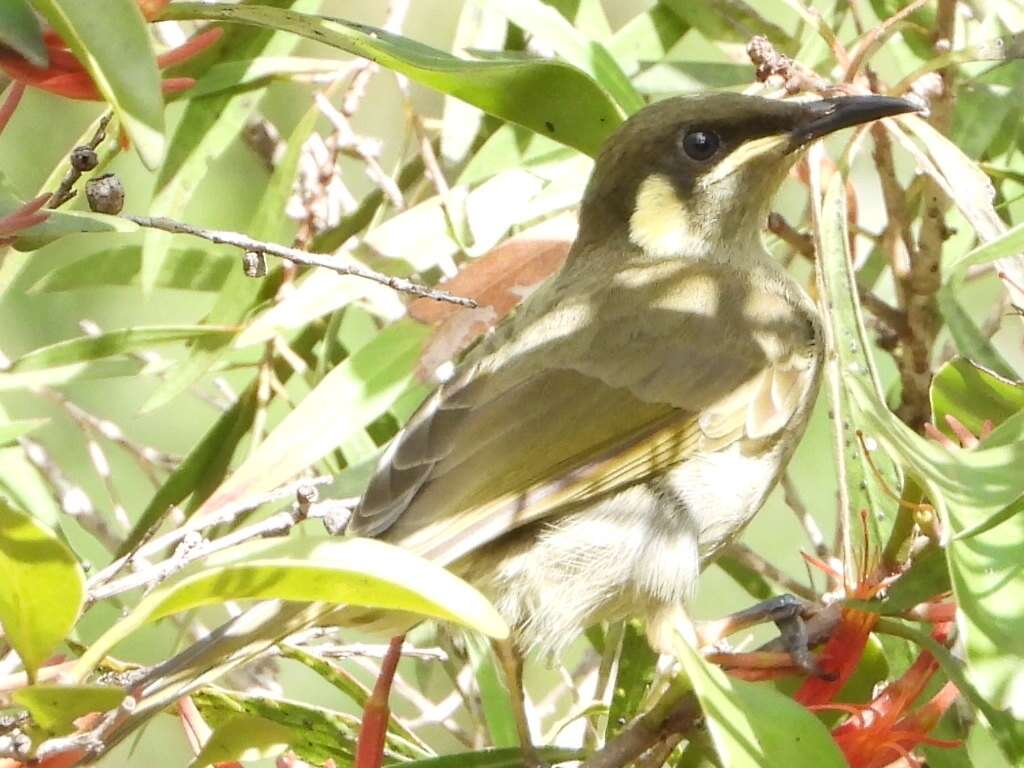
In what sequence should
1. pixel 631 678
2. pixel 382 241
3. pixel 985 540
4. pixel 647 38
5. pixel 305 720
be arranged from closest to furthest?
pixel 985 540, pixel 305 720, pixel 631 678, pixel 382 241, pixel 647 38

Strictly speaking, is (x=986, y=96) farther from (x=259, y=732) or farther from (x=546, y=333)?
(x=259, y=732)

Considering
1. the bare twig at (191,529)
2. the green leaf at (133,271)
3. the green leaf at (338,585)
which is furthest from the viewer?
the green leaf at (133,271)

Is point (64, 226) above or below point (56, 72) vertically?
Answer: below

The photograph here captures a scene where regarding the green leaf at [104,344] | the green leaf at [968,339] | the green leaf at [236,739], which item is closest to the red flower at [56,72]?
the green leaf at [236,739]

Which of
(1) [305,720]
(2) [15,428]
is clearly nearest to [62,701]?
(2) [15,428]

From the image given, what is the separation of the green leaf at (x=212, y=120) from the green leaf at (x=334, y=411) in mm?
353

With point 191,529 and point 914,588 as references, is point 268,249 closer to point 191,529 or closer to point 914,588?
point 191,529

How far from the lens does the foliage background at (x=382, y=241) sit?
2805 mm

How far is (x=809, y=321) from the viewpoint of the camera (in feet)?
9.85

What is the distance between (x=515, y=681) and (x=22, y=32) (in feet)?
4.55

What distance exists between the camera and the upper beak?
247 cm

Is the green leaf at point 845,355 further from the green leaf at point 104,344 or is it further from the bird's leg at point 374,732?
the green leaf at point 104,344

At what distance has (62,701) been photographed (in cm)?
148

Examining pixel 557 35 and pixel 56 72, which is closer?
pixel 56 72
